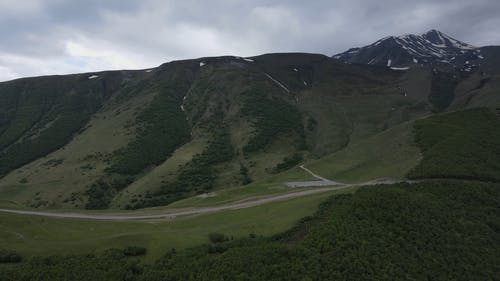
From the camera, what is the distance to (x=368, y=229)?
1668 inches

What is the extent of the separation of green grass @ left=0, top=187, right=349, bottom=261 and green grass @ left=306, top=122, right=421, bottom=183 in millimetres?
24299

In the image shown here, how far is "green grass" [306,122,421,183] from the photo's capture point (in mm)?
75375

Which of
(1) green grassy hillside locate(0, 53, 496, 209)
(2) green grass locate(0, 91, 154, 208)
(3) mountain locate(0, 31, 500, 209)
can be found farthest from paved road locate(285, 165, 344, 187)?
(2) green grass locate(0, 91, 154, 208)

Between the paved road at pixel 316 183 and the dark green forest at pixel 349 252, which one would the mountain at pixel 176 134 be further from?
the dark green forest at pixel 349 252

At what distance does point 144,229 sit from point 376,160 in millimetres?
56298

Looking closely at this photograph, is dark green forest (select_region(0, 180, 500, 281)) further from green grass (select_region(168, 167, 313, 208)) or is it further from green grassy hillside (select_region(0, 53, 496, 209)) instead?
green grassy hillside (select_region(0, 53, 496, 209))

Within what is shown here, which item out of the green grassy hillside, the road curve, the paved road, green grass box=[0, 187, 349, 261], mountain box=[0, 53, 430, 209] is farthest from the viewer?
mountain box=[0, 53, 430, 209]

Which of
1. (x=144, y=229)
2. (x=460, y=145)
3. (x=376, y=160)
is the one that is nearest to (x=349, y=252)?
(x=144, y=229)

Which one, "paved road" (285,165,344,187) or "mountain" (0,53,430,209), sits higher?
"mountain" (0,53,430,209)

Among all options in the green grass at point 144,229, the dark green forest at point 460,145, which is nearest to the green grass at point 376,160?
the dark green forest at point 460,145

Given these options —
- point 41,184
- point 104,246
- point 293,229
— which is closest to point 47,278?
point 104,246

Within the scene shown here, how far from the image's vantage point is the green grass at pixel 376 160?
75375mm

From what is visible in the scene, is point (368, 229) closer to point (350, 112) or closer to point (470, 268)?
point (470, 268)

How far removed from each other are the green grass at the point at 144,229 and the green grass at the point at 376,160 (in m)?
24.3
